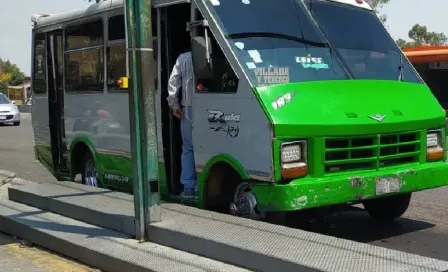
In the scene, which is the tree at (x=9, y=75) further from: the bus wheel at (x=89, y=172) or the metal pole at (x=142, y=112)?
the metal pole at (x=142, y=112)

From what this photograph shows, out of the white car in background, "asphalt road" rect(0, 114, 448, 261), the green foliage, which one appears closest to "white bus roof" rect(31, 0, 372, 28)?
"asphalt road" rect(0, 114, 448, 261)

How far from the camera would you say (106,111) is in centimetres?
830

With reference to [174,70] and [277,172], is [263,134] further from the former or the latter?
[174,70]

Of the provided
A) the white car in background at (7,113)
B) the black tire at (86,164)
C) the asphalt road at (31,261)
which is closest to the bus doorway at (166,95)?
the asphalt road at (31,261)

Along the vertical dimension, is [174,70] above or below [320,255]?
above

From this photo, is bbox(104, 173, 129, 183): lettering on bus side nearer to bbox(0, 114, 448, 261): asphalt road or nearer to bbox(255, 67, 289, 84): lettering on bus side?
bbox(0, 114, 448, 261): asphalt road

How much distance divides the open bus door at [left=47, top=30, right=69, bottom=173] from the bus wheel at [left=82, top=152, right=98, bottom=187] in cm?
58

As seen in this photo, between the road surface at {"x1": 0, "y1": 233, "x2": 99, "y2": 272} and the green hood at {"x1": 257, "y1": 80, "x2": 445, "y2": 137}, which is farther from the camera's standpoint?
the road surface at {"x1": 0, "y1": 233, "x2": 99, "y2": 272}

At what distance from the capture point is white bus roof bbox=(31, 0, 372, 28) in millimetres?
7047

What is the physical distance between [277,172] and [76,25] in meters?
5.08

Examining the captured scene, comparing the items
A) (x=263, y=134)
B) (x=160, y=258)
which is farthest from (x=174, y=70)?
(x=160, y=258)

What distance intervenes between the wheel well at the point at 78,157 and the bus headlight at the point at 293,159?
461cm

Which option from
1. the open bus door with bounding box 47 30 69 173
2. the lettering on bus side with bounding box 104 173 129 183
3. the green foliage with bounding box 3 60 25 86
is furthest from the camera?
the green foliage with bounding box 3 60 25 86

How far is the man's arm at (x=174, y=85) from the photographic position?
6.53 metres
